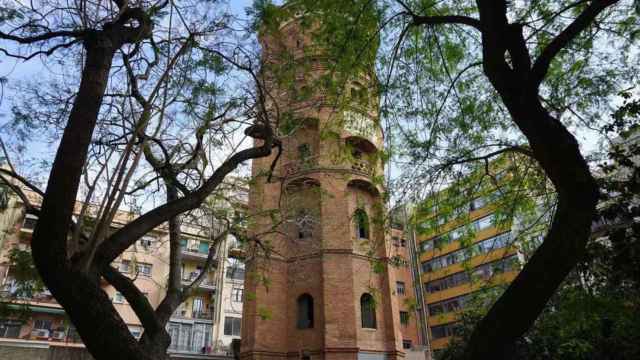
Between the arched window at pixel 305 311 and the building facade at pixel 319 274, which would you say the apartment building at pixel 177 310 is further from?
the arched window at pixel 305 311

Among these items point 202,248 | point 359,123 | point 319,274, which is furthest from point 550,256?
point 202,248

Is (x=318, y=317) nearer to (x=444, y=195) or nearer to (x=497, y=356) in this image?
(x=444, y=195)

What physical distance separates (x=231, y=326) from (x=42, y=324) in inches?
416

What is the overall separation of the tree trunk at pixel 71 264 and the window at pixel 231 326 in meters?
26.2

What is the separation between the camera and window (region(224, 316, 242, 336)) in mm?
28533

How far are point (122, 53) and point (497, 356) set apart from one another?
627 cm

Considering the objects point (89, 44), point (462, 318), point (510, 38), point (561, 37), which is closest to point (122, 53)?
point (89, 44)

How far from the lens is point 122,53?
6.72 metres

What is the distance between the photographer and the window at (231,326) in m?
28.5

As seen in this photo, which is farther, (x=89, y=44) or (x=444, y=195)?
(x=444, y=195)

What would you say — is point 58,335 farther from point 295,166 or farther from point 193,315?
point 295,166

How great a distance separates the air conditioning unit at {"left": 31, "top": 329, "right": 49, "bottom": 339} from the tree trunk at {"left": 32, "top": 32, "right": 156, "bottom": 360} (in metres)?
25.9

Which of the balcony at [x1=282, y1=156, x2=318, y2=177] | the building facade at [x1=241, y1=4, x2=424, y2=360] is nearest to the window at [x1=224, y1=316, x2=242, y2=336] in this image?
the building facade at [x1=241, y1=4, x2=424, y2=360]

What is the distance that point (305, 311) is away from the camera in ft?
57.3
